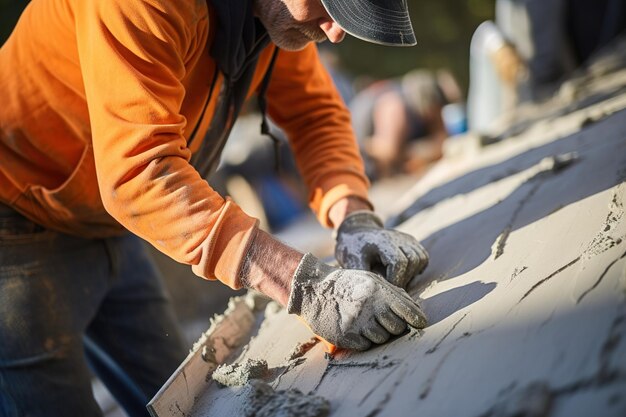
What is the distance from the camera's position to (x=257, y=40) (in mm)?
1867

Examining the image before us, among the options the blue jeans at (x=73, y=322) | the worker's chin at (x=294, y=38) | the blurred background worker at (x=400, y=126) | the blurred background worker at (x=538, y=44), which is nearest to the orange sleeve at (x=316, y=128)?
the worker's chin at (x=294, y=38)

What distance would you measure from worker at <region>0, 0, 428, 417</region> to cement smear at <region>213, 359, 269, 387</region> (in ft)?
0.78

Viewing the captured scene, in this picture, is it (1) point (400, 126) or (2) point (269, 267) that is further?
(1) point (400, 126)

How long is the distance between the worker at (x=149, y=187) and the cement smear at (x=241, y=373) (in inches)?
9.3

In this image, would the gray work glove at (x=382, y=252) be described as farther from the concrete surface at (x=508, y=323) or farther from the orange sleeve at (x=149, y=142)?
the orange sleeve at (x=149, y=142)

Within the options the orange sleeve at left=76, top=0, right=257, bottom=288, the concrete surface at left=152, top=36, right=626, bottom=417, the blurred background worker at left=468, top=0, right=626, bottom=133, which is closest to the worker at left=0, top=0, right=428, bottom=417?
the orange sleeve at left=76, top=0, right=257, bottom=288

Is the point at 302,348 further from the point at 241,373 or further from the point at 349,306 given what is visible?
the point at 349,306

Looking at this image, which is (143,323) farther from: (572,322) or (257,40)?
(572,322)

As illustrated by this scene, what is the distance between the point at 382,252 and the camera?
6.14ft

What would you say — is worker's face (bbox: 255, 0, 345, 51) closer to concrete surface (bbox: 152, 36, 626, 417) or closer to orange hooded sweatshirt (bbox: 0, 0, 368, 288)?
orange hooded sweatshirt (bbox: 0, 0, 368, 288)

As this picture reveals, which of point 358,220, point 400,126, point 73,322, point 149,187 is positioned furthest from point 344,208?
point 400,126

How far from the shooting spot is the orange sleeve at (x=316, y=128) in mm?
2203

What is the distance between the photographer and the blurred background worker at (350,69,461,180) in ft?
24.3

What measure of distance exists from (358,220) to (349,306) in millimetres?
577
